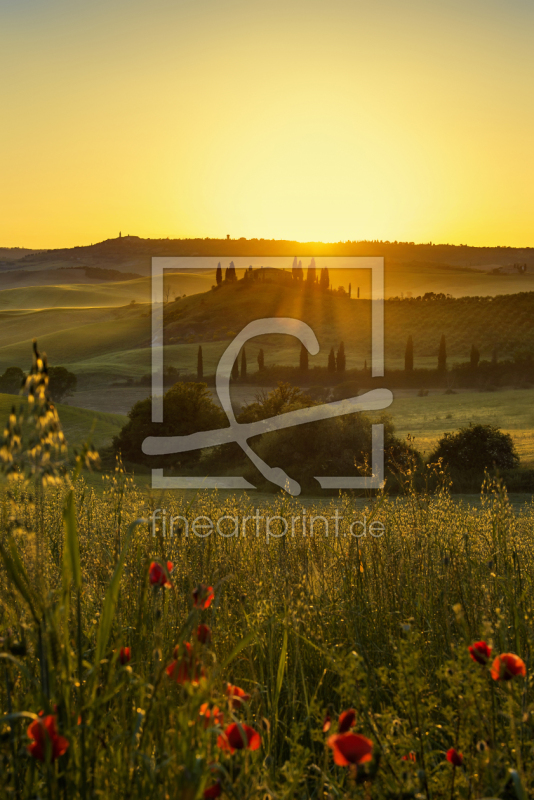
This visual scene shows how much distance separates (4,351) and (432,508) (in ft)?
248

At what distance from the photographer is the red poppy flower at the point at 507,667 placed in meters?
1.40

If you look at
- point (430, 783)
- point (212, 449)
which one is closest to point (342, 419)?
point (212, 449)

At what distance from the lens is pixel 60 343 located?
79.2m

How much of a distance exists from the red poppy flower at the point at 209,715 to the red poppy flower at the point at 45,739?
304 mm

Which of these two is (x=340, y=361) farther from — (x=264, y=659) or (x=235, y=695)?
(x=235, y=695)

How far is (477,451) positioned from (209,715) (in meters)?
16.8

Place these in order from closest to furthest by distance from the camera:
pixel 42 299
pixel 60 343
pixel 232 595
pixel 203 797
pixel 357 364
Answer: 1. pixel 203 797
2. pixel 232 595
3. pixel 357 364
4. pixel 60 343
5. pixel 42 299

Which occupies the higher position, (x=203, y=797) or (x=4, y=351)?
(x=4, y=351)

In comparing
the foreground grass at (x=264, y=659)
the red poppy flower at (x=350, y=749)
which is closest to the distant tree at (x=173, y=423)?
the foreground grass at (x=264, y=659)

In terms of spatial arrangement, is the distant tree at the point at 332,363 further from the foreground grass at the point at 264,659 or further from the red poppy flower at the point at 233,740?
the red poppy flower at the point at 233,740

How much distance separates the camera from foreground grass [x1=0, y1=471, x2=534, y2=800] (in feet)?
4.39

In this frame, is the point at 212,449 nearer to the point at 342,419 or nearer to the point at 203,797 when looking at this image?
the point at 342,419

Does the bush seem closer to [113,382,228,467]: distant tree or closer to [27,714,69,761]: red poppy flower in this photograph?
[113,382,228,467]: distant tree

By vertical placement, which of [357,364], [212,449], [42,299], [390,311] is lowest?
[212,449]
